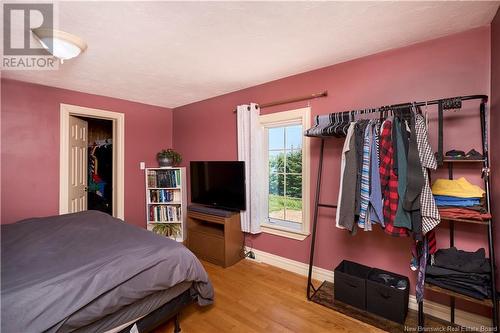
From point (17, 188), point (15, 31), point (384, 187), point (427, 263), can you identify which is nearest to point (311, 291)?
point (427, 263)

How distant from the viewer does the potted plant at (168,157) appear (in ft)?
12.4

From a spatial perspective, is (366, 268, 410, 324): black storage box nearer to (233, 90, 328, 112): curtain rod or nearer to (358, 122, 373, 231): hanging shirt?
(358, 122, 373, 231): hanging shirt

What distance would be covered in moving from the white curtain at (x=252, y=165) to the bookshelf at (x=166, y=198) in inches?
49.3

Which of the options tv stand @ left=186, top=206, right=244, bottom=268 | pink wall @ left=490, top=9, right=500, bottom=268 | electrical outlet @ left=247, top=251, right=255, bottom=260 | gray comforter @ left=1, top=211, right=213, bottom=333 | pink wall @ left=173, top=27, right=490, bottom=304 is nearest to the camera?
gray comforter @ left=1, top=211, right=213, bottom=333

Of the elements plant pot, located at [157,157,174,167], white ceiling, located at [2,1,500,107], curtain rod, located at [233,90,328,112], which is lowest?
plant pot, located at [157,157,174,167]

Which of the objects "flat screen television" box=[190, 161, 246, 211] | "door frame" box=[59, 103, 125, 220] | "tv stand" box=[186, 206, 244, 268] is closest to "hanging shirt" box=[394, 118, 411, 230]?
"flat screen television" box=[190, 161, 246, 211]

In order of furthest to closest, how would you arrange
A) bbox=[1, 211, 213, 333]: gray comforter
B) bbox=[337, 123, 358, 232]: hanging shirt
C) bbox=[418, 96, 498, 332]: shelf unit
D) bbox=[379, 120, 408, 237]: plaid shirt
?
1. bbox=[337, 123, 358, 232]: hanging shirt
2. bbox=[379, 120, 408, 237]: plaid shirt
3. bbox=[418, 96, 498, 332]: shelf unit
4. bbox=[1, 211, 213, 333]: gray comforter

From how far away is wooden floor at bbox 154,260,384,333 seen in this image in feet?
6.03

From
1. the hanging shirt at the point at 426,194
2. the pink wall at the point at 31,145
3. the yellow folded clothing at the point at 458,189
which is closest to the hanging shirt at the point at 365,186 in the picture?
the hanging shirt at the point at 426,194

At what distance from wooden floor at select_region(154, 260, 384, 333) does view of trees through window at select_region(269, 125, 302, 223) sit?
0.76 metres

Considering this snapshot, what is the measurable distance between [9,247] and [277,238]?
243 cm

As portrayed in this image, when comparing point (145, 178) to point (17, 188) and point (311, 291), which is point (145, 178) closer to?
point (17, 188)

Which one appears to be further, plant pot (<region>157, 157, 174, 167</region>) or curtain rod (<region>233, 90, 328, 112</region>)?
plant pot (<region>157, 157, 174, 167</region>)

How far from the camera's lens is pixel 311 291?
2312mm
